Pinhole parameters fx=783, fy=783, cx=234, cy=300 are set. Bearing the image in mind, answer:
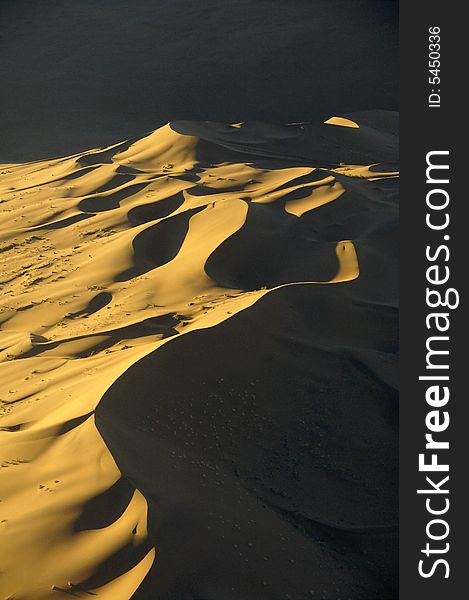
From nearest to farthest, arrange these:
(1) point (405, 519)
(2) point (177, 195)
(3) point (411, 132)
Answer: (1) point (405, 519), (3) point (411, 132), (2) point (177, 195)

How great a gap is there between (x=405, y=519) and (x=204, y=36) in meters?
12.7

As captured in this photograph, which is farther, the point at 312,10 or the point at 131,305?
the point at 312,10

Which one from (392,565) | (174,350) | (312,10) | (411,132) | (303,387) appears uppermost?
(312,10)

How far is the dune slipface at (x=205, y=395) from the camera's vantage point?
2.33 meters

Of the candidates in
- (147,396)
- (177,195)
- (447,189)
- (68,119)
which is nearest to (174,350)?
(147,396)

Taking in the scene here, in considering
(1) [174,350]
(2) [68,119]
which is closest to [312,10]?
(2) [68,119]

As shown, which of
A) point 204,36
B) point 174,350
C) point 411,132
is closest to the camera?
point 411,132

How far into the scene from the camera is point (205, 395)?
3104 millimetres

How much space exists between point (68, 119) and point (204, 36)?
140 inches

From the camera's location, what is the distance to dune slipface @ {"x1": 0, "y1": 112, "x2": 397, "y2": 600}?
2.33 m

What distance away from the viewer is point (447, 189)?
9.81 ft

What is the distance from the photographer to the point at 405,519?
229 centimetres

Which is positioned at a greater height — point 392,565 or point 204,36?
point 204,36

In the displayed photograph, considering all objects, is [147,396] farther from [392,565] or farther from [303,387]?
[392,565]
